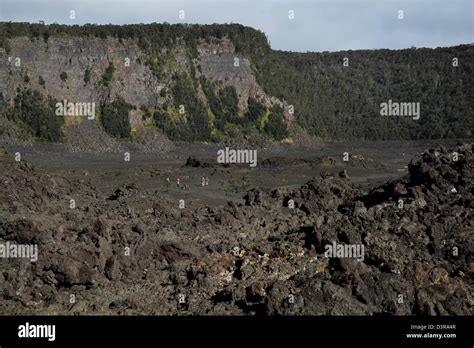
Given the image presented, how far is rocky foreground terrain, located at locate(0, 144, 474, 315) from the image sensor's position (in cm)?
1220

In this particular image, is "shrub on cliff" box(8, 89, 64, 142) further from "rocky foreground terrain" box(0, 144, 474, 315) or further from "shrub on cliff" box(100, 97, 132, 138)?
"rocky foreground terrain" box(0, 144, 474, 315)

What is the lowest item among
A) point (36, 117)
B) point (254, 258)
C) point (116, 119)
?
point (254, 258)

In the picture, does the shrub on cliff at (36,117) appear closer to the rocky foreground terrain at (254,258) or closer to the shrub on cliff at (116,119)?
the shrub on cliff at (116,119)

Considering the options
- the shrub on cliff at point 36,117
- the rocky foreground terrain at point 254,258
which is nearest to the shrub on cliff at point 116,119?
the shrub on cliff at point 36,117

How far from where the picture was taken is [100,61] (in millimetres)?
A: 71250

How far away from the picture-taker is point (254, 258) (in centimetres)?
1544

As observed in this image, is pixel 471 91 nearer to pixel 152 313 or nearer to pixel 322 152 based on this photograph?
pixel 322 152

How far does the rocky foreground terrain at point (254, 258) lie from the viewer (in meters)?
12.2

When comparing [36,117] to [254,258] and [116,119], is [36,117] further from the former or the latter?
[254,258]

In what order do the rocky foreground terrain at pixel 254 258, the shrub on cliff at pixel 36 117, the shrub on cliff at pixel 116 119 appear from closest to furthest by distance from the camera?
the rocky foreground terrain at pixel 254 258 < the shrub on cliff at pixel 36 117 < the shrub on cliff at pixel 116 119

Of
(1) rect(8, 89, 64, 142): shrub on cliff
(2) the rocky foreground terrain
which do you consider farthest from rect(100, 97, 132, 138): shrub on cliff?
(2) the rocky foreground terrain

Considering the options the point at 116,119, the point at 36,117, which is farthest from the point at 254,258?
the point at 116,119
